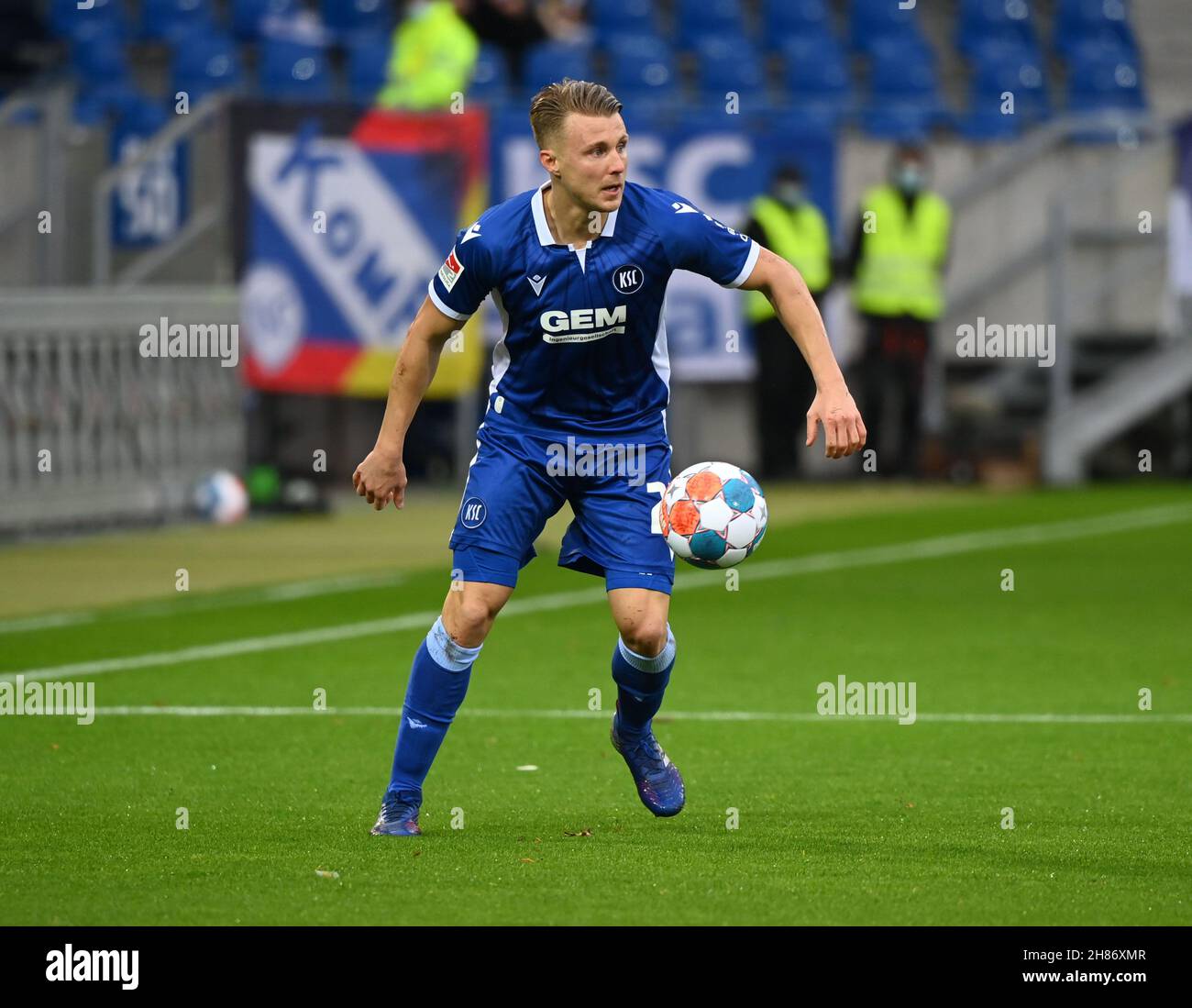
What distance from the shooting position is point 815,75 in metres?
22.5

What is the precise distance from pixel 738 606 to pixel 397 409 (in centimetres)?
612

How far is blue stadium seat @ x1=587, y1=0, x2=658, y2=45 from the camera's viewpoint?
22.4 meters

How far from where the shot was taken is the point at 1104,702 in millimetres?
9164

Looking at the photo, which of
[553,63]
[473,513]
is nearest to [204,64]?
[553,63]

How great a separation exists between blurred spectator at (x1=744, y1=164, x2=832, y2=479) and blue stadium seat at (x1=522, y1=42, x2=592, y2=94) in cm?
239

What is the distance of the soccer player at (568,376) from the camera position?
6.32m

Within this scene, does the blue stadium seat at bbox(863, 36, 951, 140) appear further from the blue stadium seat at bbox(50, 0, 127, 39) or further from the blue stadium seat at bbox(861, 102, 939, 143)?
the blue stadium seat at bbox(50, 0, 127, 39)

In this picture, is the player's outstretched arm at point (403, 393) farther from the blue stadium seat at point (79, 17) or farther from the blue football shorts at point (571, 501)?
the blue stadium seat at point (79, 17)

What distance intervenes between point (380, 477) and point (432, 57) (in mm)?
13482

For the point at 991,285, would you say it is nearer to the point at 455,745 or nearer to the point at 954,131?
the point at 954,131

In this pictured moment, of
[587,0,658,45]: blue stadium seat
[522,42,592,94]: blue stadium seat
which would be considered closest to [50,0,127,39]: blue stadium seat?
[522,42,592,94]: blue stadium seat

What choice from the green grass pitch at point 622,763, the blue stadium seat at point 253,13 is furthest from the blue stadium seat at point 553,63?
the green grass pitch at point 622,763

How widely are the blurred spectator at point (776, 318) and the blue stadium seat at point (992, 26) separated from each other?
4.60 metres
